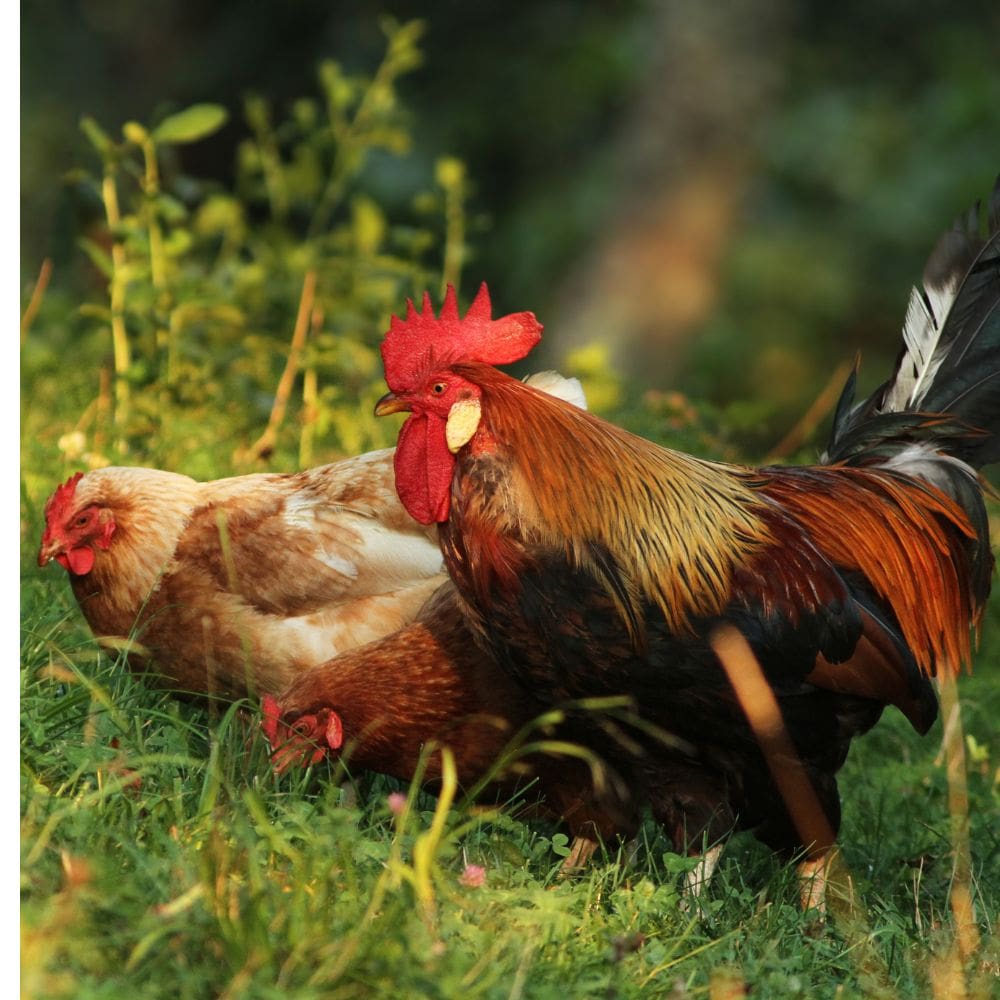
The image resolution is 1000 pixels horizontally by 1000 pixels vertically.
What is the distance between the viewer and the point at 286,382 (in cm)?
645

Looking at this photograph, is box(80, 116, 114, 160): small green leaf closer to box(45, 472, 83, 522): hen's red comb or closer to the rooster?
box(45, 472, 83, 522): hen's red comb

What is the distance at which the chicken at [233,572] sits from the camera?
14.5ft

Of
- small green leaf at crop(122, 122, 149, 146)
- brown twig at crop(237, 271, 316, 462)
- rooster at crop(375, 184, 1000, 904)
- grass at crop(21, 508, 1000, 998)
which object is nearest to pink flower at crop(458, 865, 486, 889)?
grass at crop(21, 508, 1000, 998)

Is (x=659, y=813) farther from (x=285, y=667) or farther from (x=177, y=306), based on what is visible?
(x=177, y=306)

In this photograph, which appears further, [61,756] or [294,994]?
[61,756]

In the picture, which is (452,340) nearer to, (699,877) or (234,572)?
(234,572)

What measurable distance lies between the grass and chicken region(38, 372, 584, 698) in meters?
0.16

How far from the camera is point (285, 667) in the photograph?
4.41 m

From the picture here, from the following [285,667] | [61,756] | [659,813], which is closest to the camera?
[61,756]

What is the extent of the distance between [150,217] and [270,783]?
9.76 feet

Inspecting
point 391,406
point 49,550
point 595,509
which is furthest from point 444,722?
point 49,550

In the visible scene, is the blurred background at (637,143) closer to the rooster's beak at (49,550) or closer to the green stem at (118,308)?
the green stem at (118,308)

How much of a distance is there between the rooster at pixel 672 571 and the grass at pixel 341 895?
0.35 meters

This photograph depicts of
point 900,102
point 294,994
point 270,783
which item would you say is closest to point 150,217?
point 270,783
